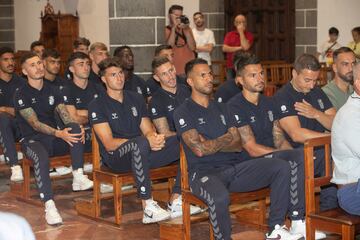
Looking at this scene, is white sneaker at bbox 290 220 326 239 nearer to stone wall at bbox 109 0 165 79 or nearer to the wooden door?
stone wall at bbox 109 0 165 79

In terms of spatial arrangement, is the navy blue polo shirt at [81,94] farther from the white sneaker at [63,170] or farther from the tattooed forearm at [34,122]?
the white sneaker at [63,170]

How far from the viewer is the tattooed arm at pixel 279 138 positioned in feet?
16.8

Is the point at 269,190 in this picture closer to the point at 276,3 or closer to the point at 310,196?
the point at 310,196

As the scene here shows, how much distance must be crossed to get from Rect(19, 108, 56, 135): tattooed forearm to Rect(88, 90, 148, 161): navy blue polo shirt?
2.32ft

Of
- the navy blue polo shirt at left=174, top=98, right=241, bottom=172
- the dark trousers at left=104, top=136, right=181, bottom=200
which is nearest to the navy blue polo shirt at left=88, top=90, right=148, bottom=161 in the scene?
the dark trousers at left=104, top=136, right=181, bottom=200

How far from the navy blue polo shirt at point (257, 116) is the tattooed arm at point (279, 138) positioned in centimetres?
2

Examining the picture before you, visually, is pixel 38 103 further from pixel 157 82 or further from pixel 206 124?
pixel 206 124

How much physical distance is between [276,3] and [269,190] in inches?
303

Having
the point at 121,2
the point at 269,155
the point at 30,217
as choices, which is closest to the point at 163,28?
the point at 121,2

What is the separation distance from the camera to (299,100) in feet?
17.3

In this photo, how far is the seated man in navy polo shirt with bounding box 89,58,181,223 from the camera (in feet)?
16.9

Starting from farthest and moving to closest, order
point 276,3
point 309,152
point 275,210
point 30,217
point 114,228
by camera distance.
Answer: point 276,3 < point 30,217 < point 114,228 < point 275,210 < point 309,152

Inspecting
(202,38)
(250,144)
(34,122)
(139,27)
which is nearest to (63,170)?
(34,122)

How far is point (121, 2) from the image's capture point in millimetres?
8547
